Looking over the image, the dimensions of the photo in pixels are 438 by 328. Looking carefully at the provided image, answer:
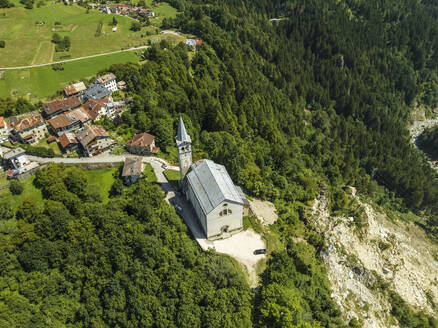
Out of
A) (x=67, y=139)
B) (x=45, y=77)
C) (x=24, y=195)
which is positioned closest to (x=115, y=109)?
(x=67, y=139)

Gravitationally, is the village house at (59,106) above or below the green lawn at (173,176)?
above

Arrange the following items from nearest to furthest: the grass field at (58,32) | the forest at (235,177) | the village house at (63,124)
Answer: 1. the forest at (235,177)
2. the village house at (63,124)
3. the grass field at (58,32)

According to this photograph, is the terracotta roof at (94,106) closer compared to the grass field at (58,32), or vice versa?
the terracotta roof at (94,106)

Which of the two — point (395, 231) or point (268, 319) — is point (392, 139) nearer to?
point (395, 231)

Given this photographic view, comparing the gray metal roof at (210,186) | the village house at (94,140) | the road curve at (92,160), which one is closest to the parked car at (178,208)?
the gray metal roof at (210,186)

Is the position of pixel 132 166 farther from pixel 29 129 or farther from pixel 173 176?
pixel 29 129

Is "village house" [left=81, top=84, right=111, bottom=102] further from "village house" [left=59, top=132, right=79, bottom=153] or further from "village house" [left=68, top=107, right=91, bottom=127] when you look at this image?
"village house" [left=59, top=132, right=79, bottom=153]

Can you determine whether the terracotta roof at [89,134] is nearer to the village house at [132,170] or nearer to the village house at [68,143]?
the village house at [68,143]
